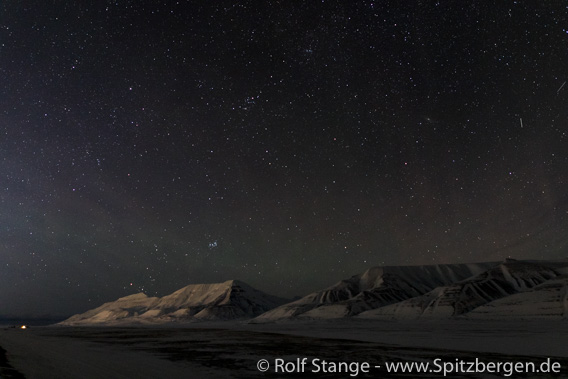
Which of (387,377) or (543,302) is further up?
(387,377)

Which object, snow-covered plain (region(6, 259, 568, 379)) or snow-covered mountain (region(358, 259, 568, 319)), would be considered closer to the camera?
snow-covered plain (region(6, 259, 568, 379))

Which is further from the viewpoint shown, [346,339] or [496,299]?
[496,299]

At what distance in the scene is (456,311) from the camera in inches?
6324

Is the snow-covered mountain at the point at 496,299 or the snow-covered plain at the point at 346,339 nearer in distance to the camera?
the snow-covered plain at the point at 346,339

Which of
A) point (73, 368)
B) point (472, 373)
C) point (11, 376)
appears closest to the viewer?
point (11, 376)

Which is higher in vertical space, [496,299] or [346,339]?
[346,339]

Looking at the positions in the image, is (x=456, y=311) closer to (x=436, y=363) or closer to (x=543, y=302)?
(x=543, y=302)

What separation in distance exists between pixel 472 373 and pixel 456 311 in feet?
502

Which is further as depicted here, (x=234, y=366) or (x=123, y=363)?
(x=123, y=363)

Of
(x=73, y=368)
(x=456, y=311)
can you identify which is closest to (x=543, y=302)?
(x=456, y=311)

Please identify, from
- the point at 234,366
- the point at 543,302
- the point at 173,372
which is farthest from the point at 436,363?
the point at 543,302

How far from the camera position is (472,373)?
2361 centimetres

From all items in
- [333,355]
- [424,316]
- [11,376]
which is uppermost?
[11,376]

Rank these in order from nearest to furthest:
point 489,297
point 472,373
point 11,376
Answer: point 11,376 < point 472,373 < point 489,297
